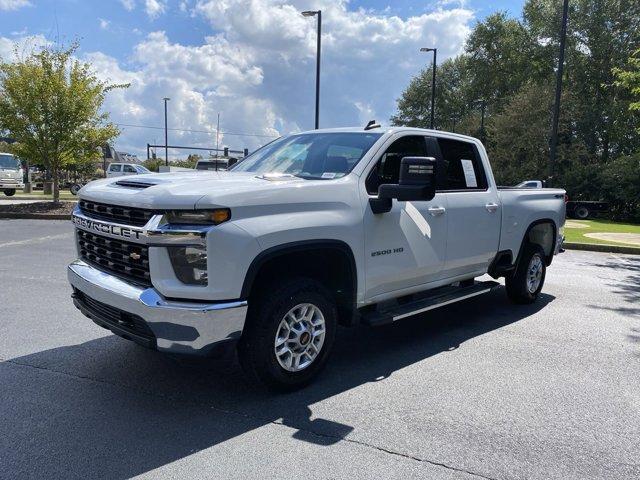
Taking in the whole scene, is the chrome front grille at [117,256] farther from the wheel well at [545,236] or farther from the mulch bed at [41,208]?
the mulch bed at [41,208]

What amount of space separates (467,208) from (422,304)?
1.14 m

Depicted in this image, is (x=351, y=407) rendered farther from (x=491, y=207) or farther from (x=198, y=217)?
(x=491, y=207)

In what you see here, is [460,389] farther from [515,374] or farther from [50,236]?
[50,236]

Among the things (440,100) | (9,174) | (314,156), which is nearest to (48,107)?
(9,174)

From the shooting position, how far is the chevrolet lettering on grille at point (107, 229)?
131 inches

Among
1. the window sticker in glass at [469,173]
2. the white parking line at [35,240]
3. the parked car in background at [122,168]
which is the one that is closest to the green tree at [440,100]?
the parked car in background at [122,168]

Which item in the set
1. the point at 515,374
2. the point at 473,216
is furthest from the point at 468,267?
the point at 515,374

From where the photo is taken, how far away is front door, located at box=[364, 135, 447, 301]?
13.5ft

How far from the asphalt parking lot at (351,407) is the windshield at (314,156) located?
165 cm

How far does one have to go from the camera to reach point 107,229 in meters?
3.61

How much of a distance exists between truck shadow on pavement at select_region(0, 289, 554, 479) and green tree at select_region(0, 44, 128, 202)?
14785 millimetres

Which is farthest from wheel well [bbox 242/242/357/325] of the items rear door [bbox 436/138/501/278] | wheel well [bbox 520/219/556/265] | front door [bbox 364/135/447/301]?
wheel well [bbox 520/219/556/265]

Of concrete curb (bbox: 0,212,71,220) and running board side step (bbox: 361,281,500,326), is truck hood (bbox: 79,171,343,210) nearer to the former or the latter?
running board side step (bbox: 361,281,500,326)

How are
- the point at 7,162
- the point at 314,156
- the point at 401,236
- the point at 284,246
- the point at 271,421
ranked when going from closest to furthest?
the point at 271,421, the point at 284,246, the point at 401,236, the point at 314,156, the point at 7,162
